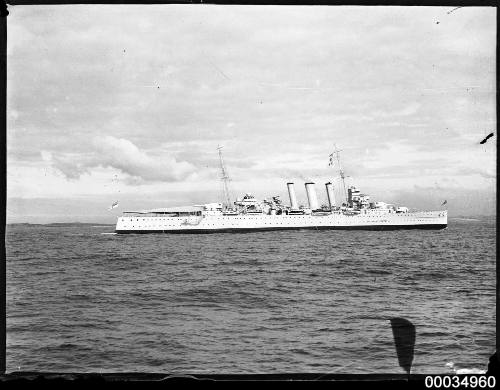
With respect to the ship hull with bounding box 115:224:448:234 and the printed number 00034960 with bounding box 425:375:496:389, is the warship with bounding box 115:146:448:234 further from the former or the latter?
the printed number 00034960 with bounding box 425:375:496:389

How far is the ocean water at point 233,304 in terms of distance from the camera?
8.45 ft

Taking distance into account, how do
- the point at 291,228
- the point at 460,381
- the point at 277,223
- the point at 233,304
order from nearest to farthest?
the point at 460,381
the point at 233,304
the point at 277,223
the point at 291,228

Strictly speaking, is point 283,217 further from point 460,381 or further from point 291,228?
point 460,381

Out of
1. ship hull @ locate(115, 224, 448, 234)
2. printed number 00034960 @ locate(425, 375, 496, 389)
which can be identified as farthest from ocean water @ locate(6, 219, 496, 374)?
printed number 00034960 @ locate(425, 375, 496, 389)

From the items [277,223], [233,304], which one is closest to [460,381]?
[233,304]

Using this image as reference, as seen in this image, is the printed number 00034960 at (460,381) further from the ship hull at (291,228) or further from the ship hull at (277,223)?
the ship hull at (291,228)

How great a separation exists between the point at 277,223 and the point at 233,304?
3.46 ft

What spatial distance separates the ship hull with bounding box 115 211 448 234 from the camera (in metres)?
3.54

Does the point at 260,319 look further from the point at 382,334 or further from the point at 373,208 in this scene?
the point at 373,208

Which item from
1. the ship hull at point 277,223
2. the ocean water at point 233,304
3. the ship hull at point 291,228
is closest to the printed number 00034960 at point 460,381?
the ocean water at point 233,304

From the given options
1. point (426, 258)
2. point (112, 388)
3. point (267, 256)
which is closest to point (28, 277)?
point (112, 388)

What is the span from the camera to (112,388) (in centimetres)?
169

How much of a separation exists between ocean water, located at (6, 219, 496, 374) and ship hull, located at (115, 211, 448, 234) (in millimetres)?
118

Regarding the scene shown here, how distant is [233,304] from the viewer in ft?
10.4
